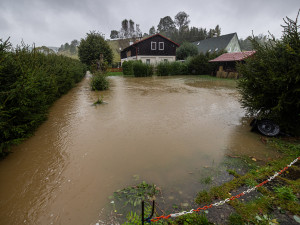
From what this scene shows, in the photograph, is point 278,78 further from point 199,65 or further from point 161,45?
point 161,45

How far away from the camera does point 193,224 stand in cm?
226

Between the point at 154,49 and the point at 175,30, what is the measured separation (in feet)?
189

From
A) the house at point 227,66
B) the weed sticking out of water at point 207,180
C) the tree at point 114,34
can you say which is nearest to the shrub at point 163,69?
→ the house at point 227,66

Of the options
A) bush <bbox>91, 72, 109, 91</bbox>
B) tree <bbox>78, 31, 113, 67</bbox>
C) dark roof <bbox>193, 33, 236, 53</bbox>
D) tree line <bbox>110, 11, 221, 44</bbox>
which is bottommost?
bush <bbox>91, 72, 109, 91</bbox>

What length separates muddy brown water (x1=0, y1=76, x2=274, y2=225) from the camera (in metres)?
2.73

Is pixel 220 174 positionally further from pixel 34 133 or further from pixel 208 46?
pixel 208 46

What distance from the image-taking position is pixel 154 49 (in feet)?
109

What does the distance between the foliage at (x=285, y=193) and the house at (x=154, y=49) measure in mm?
32360

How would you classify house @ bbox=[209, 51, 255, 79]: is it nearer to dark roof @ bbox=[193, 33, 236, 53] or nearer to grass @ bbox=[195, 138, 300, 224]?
dark roof @ bbox=[193, 33, 236, 53]

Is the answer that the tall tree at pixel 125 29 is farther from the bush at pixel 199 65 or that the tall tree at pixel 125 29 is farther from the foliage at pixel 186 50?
the bush at pixel 199 65

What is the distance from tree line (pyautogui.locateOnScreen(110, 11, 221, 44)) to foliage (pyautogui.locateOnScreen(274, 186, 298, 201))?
66.1m

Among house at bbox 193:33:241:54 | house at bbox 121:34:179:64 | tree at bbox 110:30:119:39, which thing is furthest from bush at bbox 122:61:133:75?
tree at bbox 110:30:119:39

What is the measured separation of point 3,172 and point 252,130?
6.91 meters

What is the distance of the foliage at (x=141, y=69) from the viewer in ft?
83.4
